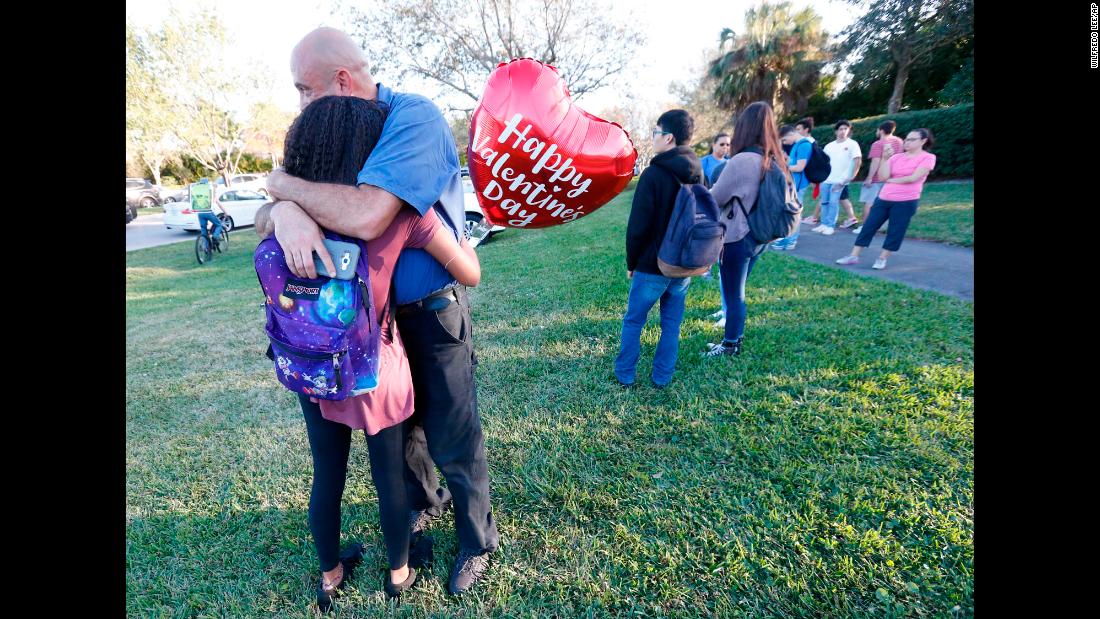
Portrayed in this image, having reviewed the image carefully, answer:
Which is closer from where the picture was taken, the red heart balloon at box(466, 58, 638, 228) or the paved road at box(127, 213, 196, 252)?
the red heart balloon at box(466, 58, 638, 228)

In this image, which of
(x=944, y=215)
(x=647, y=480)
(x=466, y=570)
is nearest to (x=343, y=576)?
(x=466, y=570)

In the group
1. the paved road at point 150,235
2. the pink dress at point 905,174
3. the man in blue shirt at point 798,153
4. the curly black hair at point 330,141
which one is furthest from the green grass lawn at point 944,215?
the paved road at point 150,235

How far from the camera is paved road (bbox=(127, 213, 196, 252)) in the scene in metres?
14.0

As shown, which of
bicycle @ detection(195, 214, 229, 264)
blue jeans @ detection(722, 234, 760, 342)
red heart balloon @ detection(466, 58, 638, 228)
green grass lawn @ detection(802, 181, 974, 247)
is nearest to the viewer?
red heart balloon @ detection(466, 58, 638, 228)

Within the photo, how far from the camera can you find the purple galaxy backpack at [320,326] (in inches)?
47.5

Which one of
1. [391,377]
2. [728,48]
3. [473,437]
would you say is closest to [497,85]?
[391,377]

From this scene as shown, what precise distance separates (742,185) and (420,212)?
8.53 ft

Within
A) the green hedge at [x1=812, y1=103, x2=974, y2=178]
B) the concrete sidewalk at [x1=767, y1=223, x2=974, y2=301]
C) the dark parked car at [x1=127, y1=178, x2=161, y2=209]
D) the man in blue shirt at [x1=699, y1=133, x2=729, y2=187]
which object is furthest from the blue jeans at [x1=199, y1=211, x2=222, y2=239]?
the dark parked car at [x1=127, y1=178, x2=161, y2=209]

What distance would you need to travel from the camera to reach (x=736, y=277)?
134 inches

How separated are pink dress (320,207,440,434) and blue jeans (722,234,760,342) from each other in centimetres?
261

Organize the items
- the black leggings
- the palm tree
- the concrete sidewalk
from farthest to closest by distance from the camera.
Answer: the palm tree, the concrete sidewalk, the black leggings

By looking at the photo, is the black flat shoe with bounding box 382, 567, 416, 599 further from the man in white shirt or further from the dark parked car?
the dark parked car

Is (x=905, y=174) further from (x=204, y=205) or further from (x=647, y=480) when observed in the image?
(x=204, y=205)
